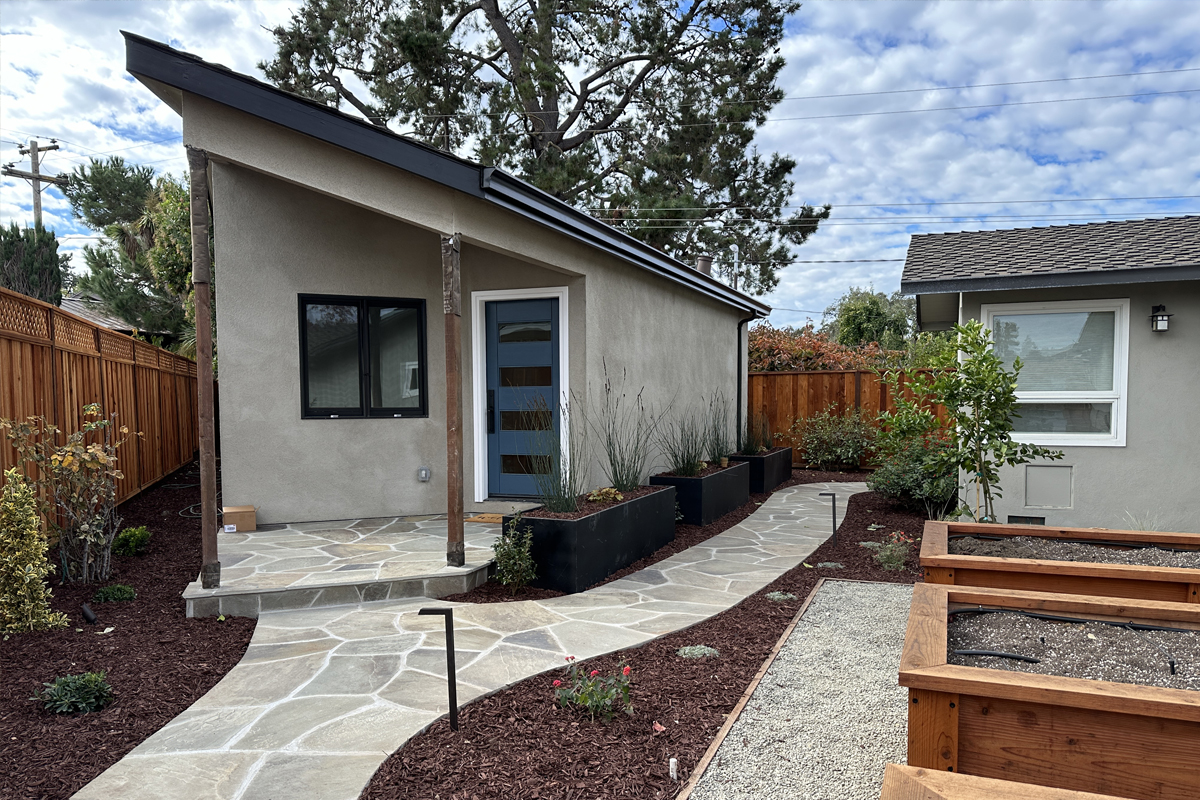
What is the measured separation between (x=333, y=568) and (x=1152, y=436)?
624 centimetres

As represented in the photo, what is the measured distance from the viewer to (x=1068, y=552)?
11.9 feet

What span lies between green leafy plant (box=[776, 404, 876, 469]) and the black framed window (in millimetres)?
7563

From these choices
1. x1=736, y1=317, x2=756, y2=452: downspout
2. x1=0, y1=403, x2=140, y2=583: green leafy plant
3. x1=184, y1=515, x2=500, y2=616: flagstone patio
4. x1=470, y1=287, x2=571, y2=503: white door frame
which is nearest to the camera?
x1=184, y1=515, x2=500, y2=616: flagstone patio

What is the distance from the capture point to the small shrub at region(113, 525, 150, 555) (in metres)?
5.36

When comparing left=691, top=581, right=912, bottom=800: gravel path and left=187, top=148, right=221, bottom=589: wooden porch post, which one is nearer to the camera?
left=691, top=581, right=912, bottom=800: gravel path

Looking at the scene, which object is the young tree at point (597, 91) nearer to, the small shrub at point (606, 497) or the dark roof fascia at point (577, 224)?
the dark roof fascia at point (577, 224)

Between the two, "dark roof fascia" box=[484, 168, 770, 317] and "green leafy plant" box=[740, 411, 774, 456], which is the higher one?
"dark roof fascia" box=[484, 168, 770, 317]

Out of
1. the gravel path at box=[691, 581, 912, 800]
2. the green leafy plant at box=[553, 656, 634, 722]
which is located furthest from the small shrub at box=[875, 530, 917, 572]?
the green leafy plant at box=[553, 656, 634, 722]

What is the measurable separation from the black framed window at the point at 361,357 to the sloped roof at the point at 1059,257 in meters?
4.39

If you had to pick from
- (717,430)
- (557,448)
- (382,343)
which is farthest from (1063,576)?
(717,430)

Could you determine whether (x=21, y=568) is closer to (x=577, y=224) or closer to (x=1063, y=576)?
(x=577, y=224)

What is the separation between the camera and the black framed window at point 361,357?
20.9 feet

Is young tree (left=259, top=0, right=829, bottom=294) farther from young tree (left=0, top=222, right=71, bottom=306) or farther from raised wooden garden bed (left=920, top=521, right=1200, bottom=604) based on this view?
raised wooden garden bed (left=920, top=521, right=1200, bottom=604)

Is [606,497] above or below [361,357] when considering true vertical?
below
